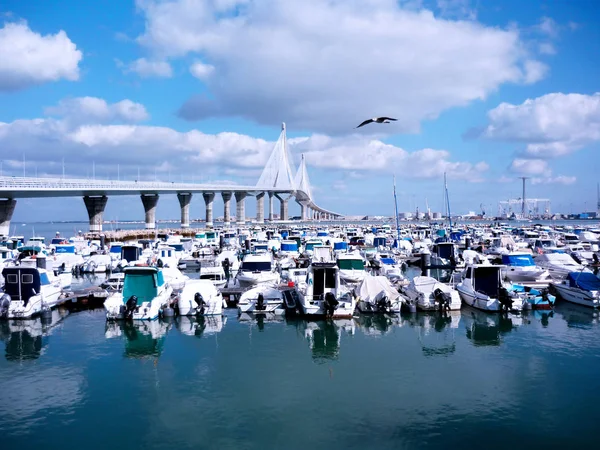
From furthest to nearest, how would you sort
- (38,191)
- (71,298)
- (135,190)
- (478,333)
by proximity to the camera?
(135,190) → (38,191) → (71,298) → (478,333)

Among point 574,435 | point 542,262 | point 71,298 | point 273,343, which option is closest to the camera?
point 574,435

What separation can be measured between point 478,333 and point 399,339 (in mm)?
3459

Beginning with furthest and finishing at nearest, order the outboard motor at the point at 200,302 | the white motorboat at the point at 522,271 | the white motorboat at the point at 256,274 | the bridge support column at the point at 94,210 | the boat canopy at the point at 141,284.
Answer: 1. the bridge support column at the point at 94,210
2. the white motorboat at the point at 522,271
3. the white motorboat at the point at 256,274
4. the boat canopy at the point at 141,284
5. the outboard motor at the point at 200,302

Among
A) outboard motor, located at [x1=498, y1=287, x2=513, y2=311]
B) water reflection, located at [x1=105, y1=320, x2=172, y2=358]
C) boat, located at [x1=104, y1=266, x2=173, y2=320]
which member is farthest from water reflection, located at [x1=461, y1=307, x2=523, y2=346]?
boat, located at [x1=104, y1=266, x2=173, y2=320]

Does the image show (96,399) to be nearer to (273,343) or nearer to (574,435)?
(273,343)

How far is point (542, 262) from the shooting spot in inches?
1304

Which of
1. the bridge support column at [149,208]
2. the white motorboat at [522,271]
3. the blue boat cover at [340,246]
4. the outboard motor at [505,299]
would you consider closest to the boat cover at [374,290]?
the outboard motor at [505,299]

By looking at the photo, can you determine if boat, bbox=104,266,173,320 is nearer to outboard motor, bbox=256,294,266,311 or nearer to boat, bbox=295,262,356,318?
outboard motor, bbox=256,294,266,311

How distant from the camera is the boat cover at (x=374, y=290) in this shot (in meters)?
21.8

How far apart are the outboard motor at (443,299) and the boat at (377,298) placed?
1872mm

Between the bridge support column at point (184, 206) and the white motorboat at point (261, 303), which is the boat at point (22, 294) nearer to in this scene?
the white motorboat at point (261, 303)

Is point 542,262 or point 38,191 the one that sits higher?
point 38,191

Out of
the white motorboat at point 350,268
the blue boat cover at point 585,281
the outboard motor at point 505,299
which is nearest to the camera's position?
the outboard motor at point 505,299

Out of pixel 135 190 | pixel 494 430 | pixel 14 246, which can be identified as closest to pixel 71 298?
pixel 494 430
